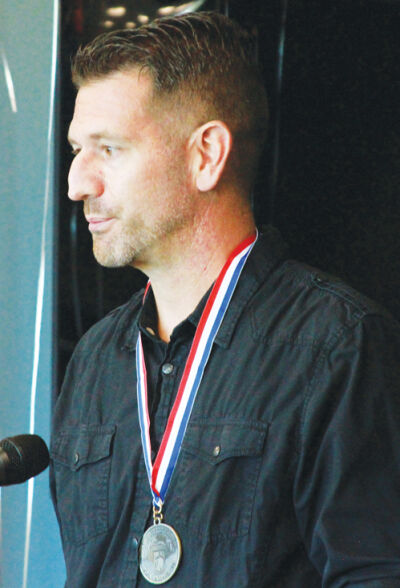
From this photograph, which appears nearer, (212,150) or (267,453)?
(267,453)

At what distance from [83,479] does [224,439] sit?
1.13ft

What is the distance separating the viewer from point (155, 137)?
62.9 inches

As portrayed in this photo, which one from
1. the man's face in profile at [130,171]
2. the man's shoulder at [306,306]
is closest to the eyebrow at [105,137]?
the man's face in profile at [130,171]

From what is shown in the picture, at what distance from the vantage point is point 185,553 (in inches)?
56.1

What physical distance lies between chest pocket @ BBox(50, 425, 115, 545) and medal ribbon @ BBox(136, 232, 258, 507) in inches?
4.2

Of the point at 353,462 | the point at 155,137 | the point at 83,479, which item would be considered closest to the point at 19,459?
the point at 83,479

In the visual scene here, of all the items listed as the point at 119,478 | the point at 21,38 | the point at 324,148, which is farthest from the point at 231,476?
the point at 21,38

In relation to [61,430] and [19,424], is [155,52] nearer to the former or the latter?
[61,430]

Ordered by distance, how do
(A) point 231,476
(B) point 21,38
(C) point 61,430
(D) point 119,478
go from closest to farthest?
(A) point 231,476 < (D) point 119,478 < (C) point 61,430 < (B) point 21,38

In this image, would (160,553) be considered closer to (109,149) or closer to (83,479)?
(83,479)

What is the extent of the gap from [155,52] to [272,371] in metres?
0.64

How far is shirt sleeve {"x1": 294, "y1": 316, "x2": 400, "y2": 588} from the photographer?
129 centimetres

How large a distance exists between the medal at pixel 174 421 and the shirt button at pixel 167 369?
4 cm

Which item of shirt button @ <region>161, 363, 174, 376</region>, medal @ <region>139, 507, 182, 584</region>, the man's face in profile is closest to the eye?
the man's face in profile
